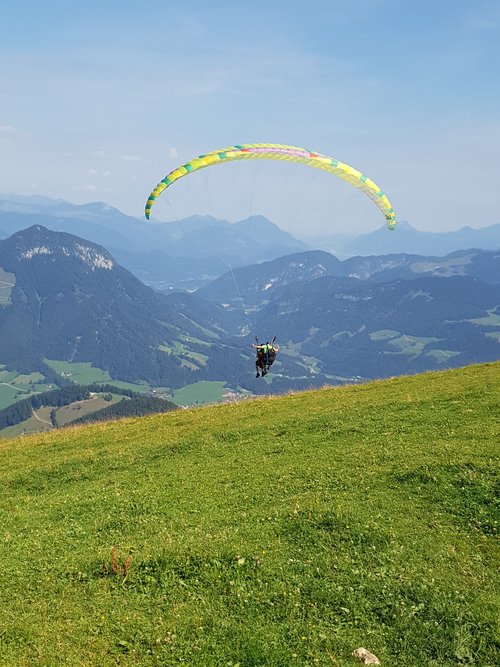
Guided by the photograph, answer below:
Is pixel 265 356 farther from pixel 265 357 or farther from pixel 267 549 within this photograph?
pixel 267 549

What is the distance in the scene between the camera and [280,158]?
36156 mm

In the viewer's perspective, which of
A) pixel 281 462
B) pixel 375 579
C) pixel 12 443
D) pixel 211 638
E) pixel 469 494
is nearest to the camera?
pixel 211 638

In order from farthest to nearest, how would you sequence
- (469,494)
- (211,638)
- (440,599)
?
(469,494)
(440,599)
(211,638)

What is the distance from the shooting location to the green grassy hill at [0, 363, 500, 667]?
1074 cm

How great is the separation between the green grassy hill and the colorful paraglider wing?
1837 centimetres

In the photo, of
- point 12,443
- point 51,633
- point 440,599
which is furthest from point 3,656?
point 12,443

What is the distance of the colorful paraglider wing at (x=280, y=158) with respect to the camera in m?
33.2

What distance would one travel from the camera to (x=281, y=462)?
2016 cm

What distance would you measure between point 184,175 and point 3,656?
29.4 metres

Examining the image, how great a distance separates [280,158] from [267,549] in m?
29.2

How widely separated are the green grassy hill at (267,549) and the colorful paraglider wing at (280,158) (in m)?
18.4

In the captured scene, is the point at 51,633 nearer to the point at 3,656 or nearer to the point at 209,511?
the point at 3,656

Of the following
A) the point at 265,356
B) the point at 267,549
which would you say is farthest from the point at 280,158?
the point at 267,549

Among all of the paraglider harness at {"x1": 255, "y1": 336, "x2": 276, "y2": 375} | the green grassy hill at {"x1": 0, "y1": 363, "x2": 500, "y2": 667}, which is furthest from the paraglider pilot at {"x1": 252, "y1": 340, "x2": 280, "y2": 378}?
the green grassy hill at {"x1": 0, "y1": 363, "x2": 500, "y2": 667}
